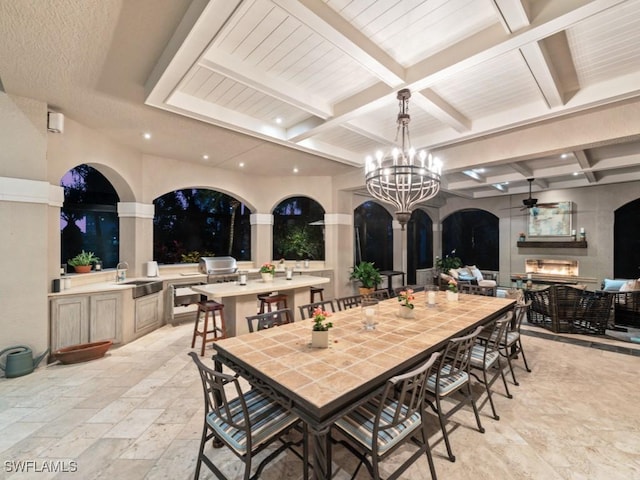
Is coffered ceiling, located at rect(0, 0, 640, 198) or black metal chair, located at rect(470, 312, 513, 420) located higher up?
coffered ceiling, located at rect(0, 0, 640, 198)

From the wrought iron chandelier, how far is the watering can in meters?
4.12

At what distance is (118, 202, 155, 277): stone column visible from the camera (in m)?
4.70

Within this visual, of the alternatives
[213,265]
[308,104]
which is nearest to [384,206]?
[213,265]

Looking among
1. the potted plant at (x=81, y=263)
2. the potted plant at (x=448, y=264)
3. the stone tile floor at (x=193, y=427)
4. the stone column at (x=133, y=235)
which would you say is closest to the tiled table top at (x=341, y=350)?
the stone tile floor at (x=193, y=427)

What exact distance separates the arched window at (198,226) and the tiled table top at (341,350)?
446 cm

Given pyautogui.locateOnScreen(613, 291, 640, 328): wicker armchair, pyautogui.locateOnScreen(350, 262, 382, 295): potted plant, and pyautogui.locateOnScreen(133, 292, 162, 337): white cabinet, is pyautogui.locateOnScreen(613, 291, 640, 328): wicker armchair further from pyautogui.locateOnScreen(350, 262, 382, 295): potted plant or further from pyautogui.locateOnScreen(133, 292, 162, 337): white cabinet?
pyautogui.locateOnScreen(133, 292, 162, 337): white cabinet

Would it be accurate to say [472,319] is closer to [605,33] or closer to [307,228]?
[605,33]

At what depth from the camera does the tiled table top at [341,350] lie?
4.84ft

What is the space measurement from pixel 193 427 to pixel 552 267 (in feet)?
31.1

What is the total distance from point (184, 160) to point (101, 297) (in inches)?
107

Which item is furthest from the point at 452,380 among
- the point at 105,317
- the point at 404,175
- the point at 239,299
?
the point at 105,317

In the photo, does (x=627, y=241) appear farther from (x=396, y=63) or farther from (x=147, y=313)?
(x=147, y=313)

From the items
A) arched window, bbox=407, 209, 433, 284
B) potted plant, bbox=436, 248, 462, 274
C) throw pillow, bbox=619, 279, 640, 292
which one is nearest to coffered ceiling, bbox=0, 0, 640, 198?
throw pillow, bbox=619, 279, 640, 292

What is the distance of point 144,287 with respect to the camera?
4277mm
